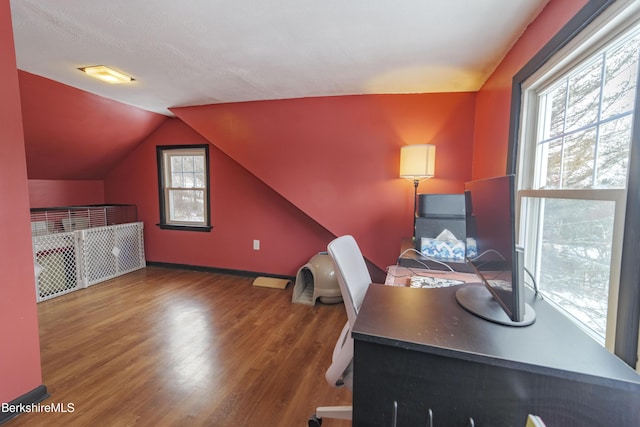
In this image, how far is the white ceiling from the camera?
1459mm

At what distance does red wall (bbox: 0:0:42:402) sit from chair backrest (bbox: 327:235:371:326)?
167cm

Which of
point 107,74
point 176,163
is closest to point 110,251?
point 176,163

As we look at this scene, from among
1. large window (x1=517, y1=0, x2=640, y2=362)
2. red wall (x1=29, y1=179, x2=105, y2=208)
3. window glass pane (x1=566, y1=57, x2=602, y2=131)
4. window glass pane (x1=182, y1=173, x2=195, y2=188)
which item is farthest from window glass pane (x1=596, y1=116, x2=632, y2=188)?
red wall (x1=29, y1=179, x2=105, y2=208)

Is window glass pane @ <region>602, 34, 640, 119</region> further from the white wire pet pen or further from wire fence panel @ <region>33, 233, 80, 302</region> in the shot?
wire fence panel @ <region>33, 233, 80, 302</region>

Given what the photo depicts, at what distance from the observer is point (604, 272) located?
3.16 ft

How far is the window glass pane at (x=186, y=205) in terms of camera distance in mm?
4027

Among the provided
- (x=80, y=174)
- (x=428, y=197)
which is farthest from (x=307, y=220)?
(x=80, y=174)

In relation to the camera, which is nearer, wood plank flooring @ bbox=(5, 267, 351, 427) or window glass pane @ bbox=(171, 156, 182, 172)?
wood plank flooring @ bbox=(5, 267, 351, 427)

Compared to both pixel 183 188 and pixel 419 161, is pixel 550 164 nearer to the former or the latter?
pixel 419 161

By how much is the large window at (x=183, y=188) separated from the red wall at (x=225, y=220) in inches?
4.0

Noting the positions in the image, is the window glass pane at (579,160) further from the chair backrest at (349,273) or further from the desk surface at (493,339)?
the chair backrest at (349,273)

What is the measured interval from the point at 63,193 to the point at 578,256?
17.6 feet

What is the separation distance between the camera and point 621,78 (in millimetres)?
942

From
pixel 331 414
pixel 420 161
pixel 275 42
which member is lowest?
pixel 331 414
